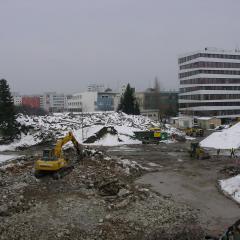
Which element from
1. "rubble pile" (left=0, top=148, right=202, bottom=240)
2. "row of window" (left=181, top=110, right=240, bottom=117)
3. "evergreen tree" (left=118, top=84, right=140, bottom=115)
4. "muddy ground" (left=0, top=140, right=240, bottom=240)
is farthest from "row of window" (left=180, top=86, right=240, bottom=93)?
"rubble pile" (left=0, top=148, right=202, bottom=240)

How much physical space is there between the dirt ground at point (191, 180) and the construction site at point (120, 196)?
48 mm

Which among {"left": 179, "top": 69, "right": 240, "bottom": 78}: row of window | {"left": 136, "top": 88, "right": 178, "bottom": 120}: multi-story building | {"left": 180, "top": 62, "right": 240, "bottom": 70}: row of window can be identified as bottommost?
{"left": 136, "top": 88, "right": 178, "bottom": 120}: multi-story building

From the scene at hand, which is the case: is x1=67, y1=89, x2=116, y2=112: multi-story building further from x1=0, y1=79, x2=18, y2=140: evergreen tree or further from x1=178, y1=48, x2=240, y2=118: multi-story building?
x1=0, y1=79, x2=18, y2=140: evergreen tree

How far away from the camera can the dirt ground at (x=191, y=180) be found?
61.0 ft

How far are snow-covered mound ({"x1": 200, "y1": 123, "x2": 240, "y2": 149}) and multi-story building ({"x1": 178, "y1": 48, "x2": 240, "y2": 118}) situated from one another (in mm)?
39063

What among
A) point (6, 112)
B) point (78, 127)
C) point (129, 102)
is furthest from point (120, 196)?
point (129, 102)

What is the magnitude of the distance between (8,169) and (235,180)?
15.3 metres

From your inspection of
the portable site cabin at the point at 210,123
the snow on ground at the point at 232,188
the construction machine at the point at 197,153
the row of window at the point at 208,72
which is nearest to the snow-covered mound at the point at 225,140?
the construction machine at the point at 197,153

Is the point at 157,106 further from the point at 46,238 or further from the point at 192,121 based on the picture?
the point at 46,238

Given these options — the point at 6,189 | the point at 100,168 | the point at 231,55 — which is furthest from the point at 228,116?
the point at 6,189

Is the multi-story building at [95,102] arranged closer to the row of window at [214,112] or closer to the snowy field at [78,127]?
the row of window at [214,112]

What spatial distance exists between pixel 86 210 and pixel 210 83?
72.9 metres

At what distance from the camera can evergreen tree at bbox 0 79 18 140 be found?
46.8 m

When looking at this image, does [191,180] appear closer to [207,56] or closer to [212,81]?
[212,81]
